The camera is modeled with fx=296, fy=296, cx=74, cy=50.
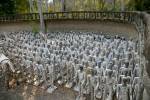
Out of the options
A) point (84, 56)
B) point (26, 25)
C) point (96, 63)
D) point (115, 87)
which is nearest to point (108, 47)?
point (84, 56)

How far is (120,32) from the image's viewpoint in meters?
17.7

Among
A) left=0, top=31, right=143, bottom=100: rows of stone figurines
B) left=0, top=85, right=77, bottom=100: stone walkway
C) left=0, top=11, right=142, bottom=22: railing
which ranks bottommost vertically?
left=0, top=85, right=77, bottom=100: stone walkway

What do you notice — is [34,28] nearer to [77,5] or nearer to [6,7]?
[6,7]

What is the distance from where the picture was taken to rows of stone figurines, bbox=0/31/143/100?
749 cm

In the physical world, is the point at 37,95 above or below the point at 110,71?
below

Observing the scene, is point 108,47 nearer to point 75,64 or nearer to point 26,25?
point 75,64

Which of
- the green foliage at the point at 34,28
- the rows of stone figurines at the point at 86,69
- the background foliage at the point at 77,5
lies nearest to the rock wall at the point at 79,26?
the green foliage at the point at 34,28

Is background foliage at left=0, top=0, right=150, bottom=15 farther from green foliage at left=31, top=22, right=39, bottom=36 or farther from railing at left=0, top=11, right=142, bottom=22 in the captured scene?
green foliage at left=31, top=22, right=39, bottom=36

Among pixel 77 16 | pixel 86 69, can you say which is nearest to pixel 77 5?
pixel 77 16

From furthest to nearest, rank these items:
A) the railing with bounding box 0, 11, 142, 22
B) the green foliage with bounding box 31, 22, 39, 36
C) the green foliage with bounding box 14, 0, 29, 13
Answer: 1. the green foliage with bounding box 14, 0, 29, 13
2. the green foliage with bounding box 31, 22, 39, 36
3. the railing with bounding box 0, 11, 142, 22

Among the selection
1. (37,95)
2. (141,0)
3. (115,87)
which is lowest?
(37,95)

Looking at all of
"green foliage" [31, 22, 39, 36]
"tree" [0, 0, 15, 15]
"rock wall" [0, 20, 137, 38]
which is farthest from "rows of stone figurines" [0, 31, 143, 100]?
"tree" [0, 0, 15, 15]

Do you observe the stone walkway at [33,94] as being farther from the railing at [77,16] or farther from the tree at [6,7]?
the tree at [6,7]

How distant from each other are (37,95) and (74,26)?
42.7 feet
